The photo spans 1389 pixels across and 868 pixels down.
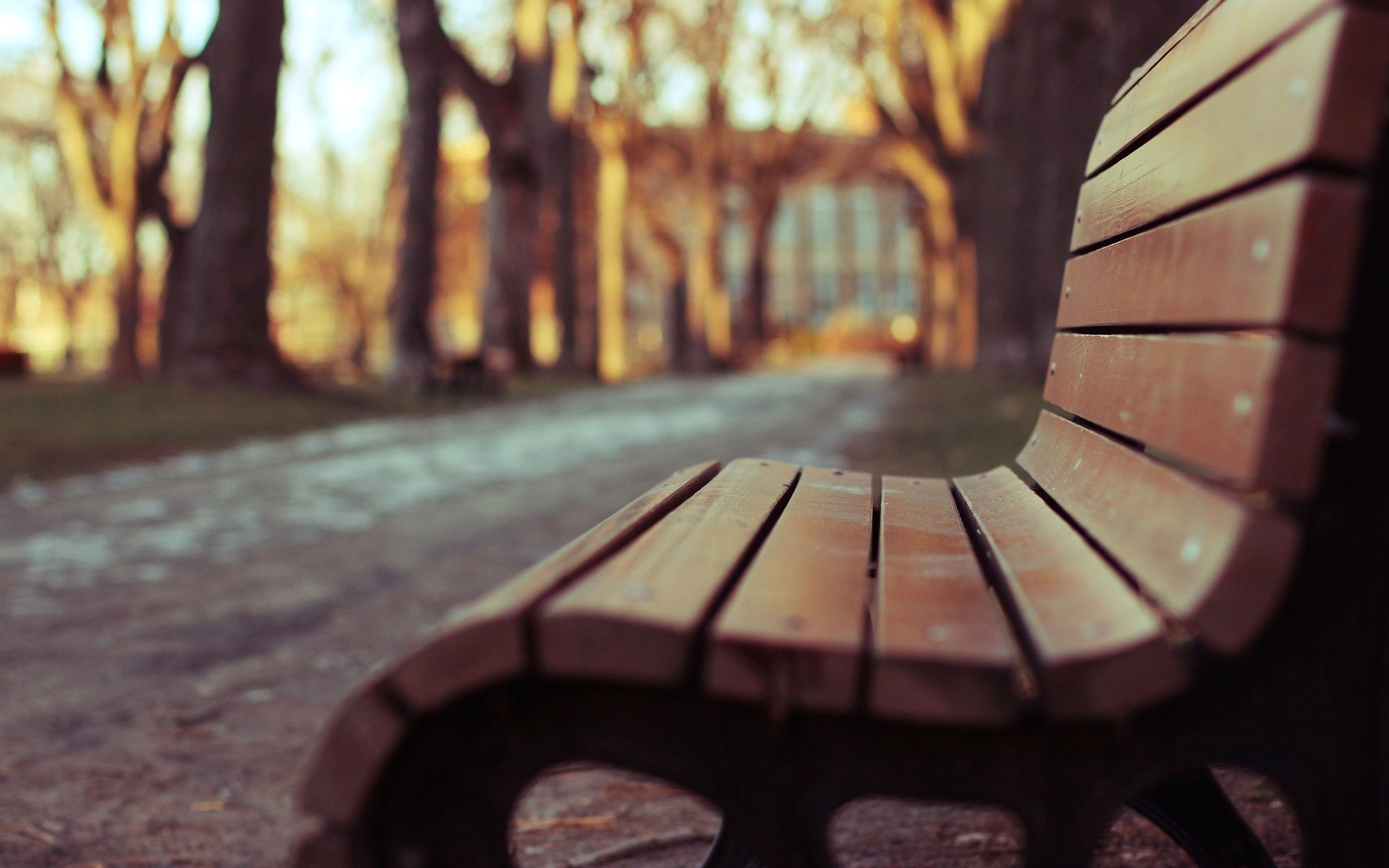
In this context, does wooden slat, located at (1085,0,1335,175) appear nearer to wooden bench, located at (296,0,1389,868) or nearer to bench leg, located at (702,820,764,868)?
wooden bench, located at (296,0,1389,868)

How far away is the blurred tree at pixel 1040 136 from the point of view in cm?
623

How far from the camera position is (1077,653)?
3.50 ft

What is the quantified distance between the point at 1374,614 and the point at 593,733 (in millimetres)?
725

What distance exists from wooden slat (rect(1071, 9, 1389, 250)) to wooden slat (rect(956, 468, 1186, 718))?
42cm

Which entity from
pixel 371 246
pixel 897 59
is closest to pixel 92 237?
pixel 371 246

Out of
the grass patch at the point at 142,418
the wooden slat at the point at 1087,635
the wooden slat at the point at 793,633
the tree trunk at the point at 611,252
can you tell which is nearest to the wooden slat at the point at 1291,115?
the wooden slat at the point at 1087,635

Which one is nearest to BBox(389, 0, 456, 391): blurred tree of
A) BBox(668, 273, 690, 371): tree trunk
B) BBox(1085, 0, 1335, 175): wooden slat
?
BBox(1085, 0, 1335, 175): wooden slat

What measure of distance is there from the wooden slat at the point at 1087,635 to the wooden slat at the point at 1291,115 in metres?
0.42

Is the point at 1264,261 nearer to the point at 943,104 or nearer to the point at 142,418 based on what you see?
the point at 142,418

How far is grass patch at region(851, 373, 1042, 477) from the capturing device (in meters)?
6.32

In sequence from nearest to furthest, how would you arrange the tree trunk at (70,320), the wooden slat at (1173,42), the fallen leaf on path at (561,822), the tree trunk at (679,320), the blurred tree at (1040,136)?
the wooden slat at (1173,42) → the fallen leaf on path at (561,822) → the blurred tree at (1040,136) → the tree trunk at (679,320) → the tree trunk at (70,320)

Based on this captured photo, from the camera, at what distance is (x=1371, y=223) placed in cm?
121

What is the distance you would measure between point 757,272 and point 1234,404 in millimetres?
30484

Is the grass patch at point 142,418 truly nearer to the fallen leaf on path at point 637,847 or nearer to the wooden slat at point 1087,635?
the fallen leaf on path at point 637,847
